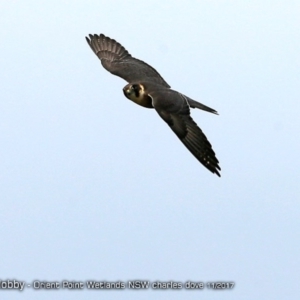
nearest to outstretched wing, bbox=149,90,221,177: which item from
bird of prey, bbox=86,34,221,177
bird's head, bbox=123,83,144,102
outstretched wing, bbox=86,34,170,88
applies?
bird of prey, bbox=86,34,221,177

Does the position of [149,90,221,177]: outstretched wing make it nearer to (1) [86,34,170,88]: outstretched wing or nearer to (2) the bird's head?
(2) the bird's head

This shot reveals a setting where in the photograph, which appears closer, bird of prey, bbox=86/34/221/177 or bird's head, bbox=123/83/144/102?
bird of prey, bbox=86/34/221/177

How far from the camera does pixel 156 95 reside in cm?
1246

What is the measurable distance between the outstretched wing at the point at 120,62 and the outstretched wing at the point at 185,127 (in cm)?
163

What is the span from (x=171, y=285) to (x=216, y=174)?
1.83m

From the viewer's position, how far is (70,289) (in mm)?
11242

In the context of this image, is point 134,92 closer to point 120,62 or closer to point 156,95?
point 156,95

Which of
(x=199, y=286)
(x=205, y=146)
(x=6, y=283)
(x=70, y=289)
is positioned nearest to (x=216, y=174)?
(x=205, y=146)

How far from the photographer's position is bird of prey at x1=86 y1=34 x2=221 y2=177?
11.6 metres

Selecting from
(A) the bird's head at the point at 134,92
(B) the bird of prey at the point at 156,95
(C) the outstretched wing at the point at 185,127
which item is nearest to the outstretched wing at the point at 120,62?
(B) the bird of prey at the point at 156,95

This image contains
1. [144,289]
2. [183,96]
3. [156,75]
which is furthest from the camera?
[156,75]

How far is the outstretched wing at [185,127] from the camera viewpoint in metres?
11.5

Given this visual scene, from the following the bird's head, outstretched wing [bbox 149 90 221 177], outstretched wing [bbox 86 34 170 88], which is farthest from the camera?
outstretched wing [bbox 86 34 170 88]

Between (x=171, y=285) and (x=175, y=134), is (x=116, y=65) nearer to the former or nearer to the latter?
(x=175, y=134)
